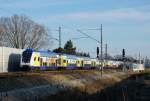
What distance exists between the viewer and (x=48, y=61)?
68688mm

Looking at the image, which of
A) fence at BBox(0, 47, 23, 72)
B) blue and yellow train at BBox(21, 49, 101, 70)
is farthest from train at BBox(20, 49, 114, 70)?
fence at BBox(0, 47, 23, 72)

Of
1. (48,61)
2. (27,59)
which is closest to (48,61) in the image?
(48,61)

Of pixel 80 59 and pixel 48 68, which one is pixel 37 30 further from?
pixel 48 68

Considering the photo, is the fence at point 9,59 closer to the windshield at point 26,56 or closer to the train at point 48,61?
the train at point 48,61

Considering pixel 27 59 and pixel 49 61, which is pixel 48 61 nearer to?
pixel 49 61

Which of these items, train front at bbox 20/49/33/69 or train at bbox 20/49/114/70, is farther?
train at bbox 20/49/114/70

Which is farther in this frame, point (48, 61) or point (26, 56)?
point (48, 61)

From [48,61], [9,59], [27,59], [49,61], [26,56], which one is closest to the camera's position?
[27,59]

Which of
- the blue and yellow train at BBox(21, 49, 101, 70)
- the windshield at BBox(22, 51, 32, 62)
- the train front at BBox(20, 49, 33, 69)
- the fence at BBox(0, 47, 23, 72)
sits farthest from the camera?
the fence at BBox(0, 47, 23, 72)

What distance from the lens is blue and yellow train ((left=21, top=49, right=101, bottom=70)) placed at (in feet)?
209

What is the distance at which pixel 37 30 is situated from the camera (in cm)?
12088

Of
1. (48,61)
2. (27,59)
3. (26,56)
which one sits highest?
(26,56)

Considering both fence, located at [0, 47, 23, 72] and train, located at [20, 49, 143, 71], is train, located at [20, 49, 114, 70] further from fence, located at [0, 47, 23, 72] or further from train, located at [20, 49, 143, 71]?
fence, located at [0, 47, 23, 72]

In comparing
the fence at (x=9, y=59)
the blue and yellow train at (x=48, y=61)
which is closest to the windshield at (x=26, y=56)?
the blue and yellow train at (x=48, y=61)
